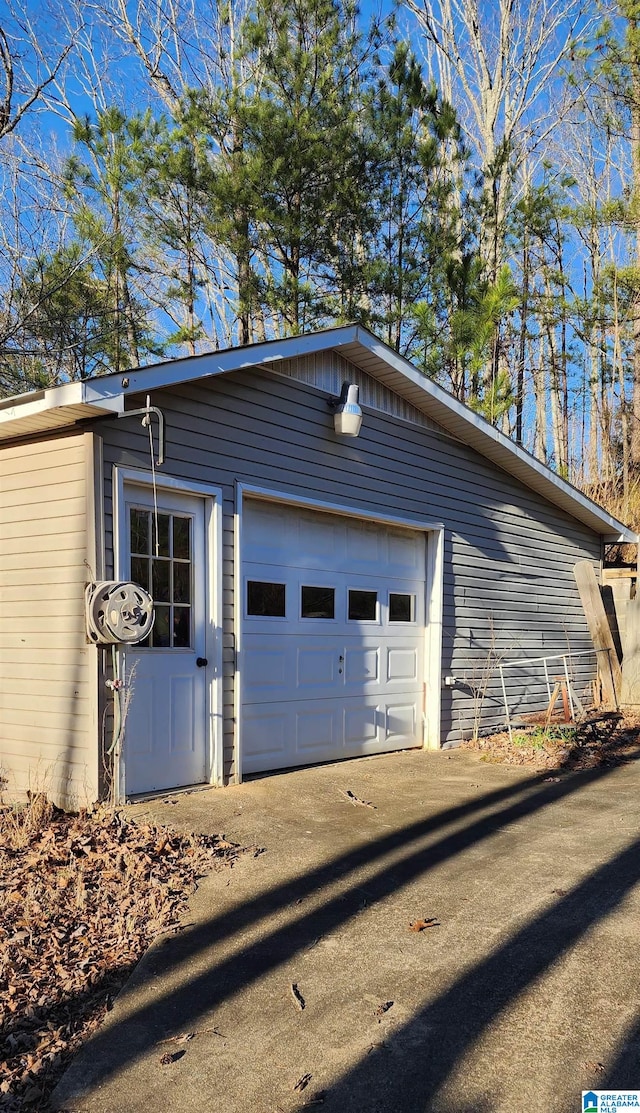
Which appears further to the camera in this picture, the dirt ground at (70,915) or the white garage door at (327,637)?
the white garage door at (327,637)

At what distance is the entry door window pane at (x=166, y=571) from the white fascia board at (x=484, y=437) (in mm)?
2545

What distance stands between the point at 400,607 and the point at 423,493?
120 centimetres

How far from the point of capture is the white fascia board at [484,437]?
311 inches

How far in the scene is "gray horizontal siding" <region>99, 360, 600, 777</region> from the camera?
6.26 metres

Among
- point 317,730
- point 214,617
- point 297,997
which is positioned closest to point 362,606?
point 317,730

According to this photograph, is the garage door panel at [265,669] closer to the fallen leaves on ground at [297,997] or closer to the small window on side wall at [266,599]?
the small window on side wall at [266,599]

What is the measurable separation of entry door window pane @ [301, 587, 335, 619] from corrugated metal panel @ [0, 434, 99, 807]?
7.76 feet

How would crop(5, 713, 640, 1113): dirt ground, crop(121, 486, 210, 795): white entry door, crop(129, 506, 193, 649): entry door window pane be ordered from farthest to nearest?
1. crop(129, 506, 193, 649): entry door window pane
2. crop(121, 486, 210, 795): white entry door
3. crop(5, 713, 640, 1113): dirt ground

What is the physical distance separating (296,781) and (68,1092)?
400 cm

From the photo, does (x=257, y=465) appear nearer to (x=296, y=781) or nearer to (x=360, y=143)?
(x=296, y=781)

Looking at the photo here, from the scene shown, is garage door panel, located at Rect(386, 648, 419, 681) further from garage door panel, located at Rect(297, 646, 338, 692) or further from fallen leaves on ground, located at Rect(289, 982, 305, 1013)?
fallen leaves on ground, located at Rect(289, 982, 305, 1013)

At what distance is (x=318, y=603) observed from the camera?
7543mm

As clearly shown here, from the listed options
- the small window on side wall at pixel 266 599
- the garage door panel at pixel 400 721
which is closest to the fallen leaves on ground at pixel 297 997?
the small window on side wall at pixel 266 599

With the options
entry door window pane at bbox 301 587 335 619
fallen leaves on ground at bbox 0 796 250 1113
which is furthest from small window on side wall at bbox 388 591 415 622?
fallen leaves on ground at bbox 0 796 250 1113
